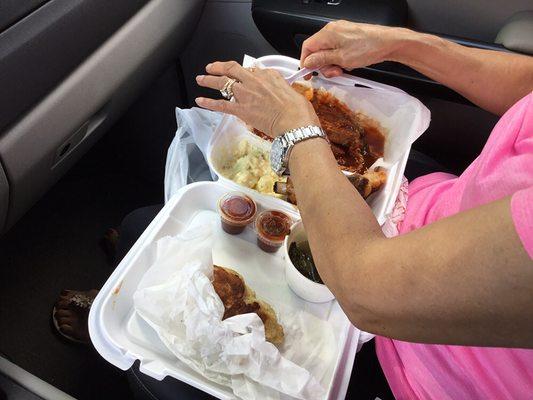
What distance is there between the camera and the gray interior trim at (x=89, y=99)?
0.85 metres

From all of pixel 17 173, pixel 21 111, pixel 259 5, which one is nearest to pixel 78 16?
pixel 21 111

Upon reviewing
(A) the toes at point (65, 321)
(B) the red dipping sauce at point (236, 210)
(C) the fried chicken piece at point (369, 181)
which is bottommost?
(A) the toes at point (65, 321)

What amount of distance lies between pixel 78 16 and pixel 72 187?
0.96 m

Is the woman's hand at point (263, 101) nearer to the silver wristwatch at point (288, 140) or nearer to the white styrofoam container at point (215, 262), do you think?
the silver wristwatch at point (288, 140)

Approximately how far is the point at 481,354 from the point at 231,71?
2.25 ft

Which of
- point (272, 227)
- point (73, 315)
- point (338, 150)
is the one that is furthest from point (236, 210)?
point (73, 315)

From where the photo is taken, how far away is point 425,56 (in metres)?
1.03

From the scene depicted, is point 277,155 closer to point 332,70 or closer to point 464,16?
point 332,70

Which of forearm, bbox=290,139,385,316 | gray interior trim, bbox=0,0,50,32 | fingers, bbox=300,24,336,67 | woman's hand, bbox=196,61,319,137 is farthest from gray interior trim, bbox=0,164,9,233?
fingers, bbox=300,24,336,67

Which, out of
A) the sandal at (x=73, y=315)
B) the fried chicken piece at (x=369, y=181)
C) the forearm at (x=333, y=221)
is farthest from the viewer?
the sandal at (x=73, y=315)

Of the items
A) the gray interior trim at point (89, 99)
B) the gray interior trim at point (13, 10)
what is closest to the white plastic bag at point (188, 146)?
the gray interior trim at point (89, 99)

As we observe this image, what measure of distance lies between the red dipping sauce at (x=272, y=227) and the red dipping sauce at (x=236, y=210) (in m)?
0.02

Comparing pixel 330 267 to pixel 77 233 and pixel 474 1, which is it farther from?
pixel 77 233

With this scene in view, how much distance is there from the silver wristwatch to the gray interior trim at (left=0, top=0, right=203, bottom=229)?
40cm
